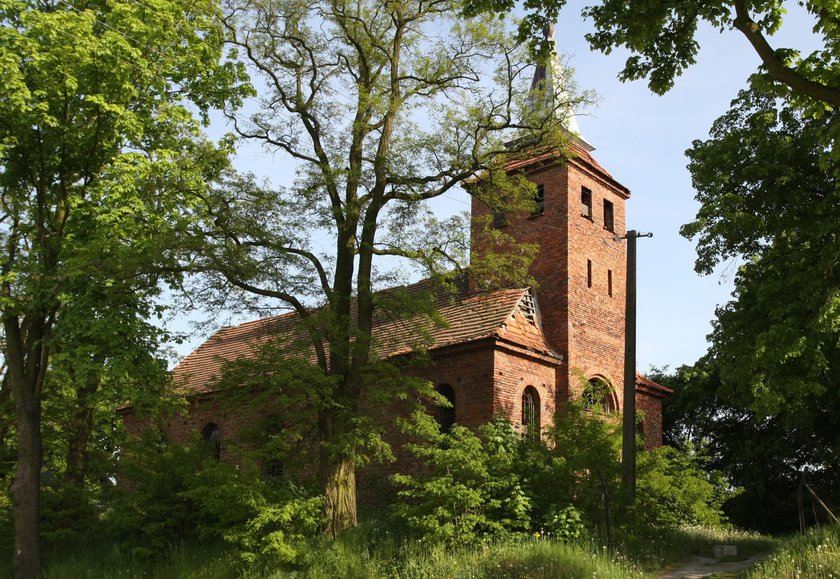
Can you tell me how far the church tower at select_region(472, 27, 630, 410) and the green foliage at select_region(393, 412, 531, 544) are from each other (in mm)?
7315

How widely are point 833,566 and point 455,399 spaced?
12.1 m

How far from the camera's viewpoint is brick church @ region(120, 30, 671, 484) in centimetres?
2133

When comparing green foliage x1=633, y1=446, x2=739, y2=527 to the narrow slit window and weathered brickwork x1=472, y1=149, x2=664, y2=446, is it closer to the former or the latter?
weathered brickwork x1=472, y1=149, x2=664, y2=446

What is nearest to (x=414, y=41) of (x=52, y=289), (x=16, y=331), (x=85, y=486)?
(x=52, y=289)

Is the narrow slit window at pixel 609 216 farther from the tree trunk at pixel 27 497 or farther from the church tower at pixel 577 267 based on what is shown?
the tree trunk at pixel 27 497

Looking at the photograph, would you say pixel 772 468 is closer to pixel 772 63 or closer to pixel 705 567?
pixel 705 567

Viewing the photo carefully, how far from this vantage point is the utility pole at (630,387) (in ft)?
53.5

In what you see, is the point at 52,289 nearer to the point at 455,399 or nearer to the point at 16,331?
the point at 16,331

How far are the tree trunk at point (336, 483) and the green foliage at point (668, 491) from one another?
5.74m

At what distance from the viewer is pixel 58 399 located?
23.8 meters

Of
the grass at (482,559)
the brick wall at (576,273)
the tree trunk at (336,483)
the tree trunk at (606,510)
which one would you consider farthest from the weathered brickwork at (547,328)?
the tree trunk at (606,510)

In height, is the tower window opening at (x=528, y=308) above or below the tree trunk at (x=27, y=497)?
above

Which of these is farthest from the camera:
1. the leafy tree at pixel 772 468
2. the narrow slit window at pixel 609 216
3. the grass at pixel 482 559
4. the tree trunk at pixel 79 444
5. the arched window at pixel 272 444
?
the leafy tree at pixel 772 468

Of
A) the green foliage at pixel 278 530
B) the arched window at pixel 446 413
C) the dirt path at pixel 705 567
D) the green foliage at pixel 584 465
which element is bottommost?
the dirt path at pixel 705 567
